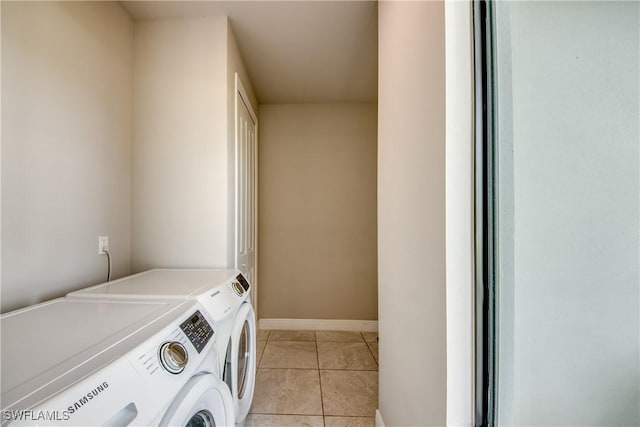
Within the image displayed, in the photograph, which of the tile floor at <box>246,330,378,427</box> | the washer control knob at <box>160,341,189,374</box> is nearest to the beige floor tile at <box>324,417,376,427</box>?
the tile floor at <box>246,330,378,427</box>

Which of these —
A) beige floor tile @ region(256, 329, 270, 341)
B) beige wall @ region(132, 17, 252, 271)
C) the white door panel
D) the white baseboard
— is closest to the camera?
beige wall @ region(132, 17, 252, 271)

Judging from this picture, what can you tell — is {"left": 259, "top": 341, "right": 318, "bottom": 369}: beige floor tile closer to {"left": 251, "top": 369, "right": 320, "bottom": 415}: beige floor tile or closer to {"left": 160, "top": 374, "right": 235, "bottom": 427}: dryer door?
{"left": 251, "top": 369, "right": 320, "bottom": 415}: beige floor tile

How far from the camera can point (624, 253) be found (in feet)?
1.99

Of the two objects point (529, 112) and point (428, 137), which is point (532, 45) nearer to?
point (529, 112)

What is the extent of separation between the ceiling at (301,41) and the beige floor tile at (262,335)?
2546 mm

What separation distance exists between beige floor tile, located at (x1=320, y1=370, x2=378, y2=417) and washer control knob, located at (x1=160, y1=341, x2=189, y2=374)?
1.30m

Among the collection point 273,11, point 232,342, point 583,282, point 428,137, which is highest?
point 273,11

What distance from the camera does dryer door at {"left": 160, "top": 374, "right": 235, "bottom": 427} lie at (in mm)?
622

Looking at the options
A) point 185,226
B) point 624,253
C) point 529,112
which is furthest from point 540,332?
point 185,226

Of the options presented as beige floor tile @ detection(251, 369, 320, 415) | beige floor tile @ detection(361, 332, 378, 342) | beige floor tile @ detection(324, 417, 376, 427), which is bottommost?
beige floor tile @ detection(361, 332, 378, 342)

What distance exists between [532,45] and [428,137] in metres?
0.32

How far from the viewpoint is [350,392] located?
1796 millimetres

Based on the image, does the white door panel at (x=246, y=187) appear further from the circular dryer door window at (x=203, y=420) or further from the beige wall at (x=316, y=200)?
the circular dryer door window at (x=203, y=420)

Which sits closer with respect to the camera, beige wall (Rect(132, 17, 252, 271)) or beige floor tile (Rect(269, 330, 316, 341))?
beige wall (Rect(132, 17, 252, 271))
